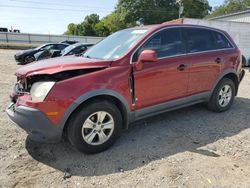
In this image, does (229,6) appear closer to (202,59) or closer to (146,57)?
(202,59)

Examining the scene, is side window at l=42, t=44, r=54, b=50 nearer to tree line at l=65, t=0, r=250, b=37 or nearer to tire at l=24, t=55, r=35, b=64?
tire at l=24, t=55, r=35, b=64

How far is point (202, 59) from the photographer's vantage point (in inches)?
197

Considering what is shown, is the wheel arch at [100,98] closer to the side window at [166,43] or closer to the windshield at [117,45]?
the windshield at [117,45]

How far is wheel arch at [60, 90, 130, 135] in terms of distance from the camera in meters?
3.52

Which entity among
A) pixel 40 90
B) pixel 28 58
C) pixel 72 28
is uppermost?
pixel 72 28

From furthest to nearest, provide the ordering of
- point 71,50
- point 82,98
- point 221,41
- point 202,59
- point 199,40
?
1. point 71,50
2. point 221,41
3. point 199,40
4. point 202,59
5. point 82,98

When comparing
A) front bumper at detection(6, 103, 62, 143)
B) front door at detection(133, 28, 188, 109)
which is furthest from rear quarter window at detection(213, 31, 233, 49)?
front bumper at detection(6, 103, 62, 143)

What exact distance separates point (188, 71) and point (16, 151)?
3120 millimetres

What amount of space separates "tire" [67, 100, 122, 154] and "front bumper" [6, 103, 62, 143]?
0.22 meters

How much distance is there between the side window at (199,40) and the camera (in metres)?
4.98

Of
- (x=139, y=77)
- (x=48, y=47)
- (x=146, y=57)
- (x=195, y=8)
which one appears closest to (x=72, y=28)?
(x=195, y=8)

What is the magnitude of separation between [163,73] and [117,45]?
0.90m

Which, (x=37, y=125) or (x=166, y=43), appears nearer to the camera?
(x=37, y=125)

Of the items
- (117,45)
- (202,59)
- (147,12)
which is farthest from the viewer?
(147,12)
